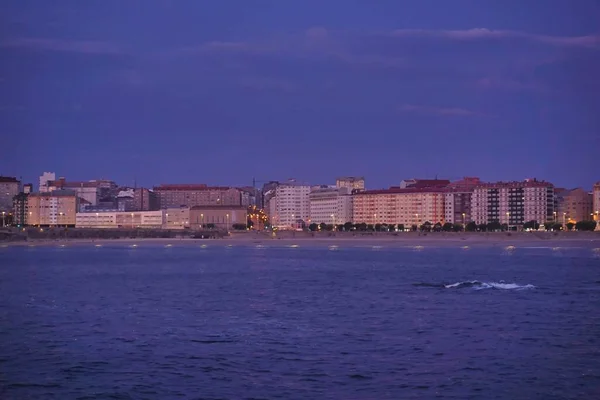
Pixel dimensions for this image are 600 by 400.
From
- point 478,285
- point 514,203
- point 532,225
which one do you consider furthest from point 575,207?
point 478,285

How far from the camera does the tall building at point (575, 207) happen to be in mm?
159250

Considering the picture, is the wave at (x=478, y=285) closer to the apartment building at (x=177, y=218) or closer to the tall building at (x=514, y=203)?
the tall building at (x=514, y=203)

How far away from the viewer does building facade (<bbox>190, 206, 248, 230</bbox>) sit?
18350cm

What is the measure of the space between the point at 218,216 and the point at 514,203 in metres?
59.3

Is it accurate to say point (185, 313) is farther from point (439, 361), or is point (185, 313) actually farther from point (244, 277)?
point (244, 277)

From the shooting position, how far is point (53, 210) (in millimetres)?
198500

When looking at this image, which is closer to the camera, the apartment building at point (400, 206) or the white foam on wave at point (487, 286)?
the white foam on wave at point (487, 286)

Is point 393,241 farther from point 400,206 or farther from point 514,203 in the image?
point 400,206

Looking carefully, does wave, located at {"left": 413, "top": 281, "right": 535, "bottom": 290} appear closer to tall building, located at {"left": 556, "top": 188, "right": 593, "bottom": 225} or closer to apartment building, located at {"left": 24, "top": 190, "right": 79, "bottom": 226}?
tall building, located at {"left": 556, "top": 188, "right": 593, "bottom": 225}

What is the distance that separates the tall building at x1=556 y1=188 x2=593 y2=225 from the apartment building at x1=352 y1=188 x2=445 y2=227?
2348 cm

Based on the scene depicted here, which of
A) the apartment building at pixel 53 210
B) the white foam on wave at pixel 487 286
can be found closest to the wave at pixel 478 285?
the white foam on wave at pixel 487 286

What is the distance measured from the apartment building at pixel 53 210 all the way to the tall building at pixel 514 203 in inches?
3443

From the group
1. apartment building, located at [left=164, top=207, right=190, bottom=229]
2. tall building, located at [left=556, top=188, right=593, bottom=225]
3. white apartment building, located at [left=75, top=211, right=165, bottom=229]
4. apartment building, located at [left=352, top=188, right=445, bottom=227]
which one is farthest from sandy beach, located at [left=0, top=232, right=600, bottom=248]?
tall building, located at [left=556, top=188, right=593, bottom=225]

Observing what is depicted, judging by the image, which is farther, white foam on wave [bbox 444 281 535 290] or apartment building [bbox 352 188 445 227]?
apartment building [bbox 352 188 445 227]
